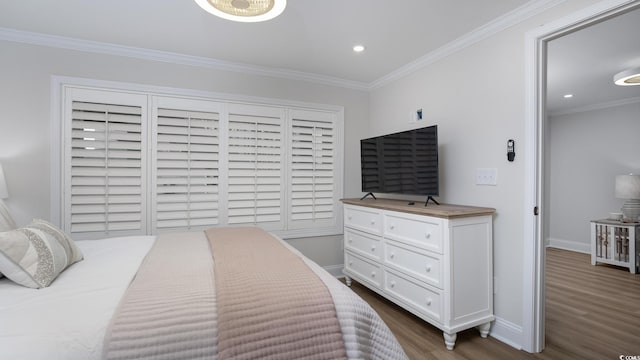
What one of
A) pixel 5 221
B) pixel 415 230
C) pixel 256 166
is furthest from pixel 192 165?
pixel 415 230

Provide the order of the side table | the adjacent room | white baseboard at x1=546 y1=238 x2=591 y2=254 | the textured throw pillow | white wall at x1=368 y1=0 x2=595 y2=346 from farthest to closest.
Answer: white baseboard at x1=546 y1=238 x2=591 y2=254 < the side table < white wall at x1=368 y1=0 x2=595 y2=346 < the textured throw pillow < the adjacent room

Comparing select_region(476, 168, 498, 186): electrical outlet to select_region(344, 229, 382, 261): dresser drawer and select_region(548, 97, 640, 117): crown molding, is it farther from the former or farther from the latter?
select_region(548, 97, 640, 117): crown molding

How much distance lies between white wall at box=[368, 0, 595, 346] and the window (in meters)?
1.30

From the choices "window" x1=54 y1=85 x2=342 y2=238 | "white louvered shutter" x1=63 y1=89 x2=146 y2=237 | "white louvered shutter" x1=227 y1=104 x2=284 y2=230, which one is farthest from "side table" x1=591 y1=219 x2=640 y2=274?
"white louvered shutter" x1=63 y1=89 x2=146 y2=237

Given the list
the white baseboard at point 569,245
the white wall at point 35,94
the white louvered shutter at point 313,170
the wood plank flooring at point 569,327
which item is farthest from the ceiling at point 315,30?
the white baseboard at point 569,245

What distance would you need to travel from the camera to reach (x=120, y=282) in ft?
4.26

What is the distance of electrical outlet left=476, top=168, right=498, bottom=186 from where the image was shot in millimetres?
2328

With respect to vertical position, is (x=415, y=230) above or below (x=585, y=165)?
below

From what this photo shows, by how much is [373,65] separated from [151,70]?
2251mm

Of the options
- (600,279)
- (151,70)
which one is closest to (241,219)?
(151,70)

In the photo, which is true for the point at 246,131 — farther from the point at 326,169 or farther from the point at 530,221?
the point at 530,221

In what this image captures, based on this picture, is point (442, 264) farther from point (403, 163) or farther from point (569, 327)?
point (569, 327)

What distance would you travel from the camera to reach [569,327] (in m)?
2.39

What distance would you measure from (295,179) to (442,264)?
187cm
